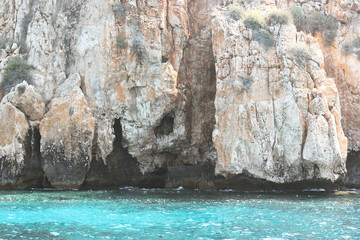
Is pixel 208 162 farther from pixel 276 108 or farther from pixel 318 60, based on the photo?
pixel 318 60

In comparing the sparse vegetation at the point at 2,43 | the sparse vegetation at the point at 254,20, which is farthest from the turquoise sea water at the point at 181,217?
the sparse vegetation at the point at 2,43

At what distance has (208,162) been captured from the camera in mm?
21250

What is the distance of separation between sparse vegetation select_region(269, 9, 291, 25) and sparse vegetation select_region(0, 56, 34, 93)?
1249cm

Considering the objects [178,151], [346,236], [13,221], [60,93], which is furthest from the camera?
[178,151]

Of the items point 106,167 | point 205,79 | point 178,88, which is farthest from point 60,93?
point 205,79

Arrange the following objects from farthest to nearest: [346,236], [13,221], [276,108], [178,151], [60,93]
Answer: [178,151] < [60,93] < [276,108] < [13,221] < [346,236]

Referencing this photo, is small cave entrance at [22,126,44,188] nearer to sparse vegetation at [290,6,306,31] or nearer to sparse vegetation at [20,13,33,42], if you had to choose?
sparse vegetation at [20,13,33,42]

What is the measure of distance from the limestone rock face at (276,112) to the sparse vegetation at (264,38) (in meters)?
0.19

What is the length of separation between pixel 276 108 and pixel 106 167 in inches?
353

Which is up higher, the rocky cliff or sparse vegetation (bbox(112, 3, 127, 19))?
sparse vegetation (bbox(112, 3, 127, 19))

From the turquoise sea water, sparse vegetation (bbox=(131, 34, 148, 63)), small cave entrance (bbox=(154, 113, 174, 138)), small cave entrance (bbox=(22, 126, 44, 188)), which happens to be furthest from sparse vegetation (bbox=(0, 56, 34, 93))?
the turquoise sea water

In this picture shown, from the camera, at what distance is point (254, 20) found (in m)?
19.4

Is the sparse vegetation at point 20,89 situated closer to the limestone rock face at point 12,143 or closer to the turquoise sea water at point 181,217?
the limestone rock face at point 12,143

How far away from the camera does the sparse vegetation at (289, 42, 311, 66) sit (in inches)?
711
